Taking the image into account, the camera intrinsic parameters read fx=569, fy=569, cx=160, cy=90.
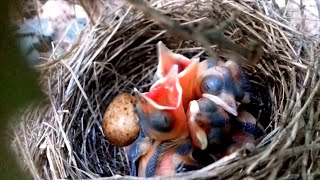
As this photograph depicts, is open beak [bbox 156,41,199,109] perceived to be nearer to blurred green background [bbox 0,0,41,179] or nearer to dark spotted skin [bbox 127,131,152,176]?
dark spotted skin [bbox 127,131,152,176]

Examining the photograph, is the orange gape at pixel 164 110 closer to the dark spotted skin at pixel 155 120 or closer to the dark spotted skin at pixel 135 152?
the dark spotted skin at pixel 155 120

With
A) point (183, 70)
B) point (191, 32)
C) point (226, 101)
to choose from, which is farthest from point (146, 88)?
point (191, 32)

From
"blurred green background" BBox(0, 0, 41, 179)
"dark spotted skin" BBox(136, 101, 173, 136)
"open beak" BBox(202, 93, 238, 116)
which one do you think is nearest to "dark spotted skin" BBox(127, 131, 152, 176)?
"dark spotted skin" BBox(136, 101, 173, 136)

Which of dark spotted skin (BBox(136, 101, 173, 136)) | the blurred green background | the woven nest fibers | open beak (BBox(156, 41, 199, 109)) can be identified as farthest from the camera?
open beak (BBox(156, 41, 199, 109))

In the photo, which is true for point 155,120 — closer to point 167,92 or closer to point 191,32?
point 167,92

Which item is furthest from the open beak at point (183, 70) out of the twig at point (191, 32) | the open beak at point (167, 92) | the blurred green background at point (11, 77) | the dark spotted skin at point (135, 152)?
the blurred green background at point (11, 77)
